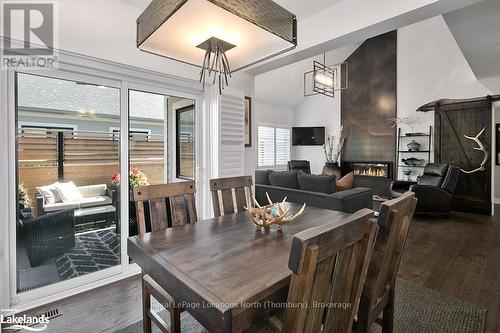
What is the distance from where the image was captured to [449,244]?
11.6 ft

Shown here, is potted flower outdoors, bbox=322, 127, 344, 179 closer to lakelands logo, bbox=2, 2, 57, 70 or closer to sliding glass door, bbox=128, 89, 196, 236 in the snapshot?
sliding glass door, bbox=128, 89, 196, 236

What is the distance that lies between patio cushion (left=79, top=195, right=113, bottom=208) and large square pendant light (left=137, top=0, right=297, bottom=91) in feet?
5.54

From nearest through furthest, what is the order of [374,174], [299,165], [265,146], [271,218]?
[271,218] → [374,174] → [299,165] → [265,146]

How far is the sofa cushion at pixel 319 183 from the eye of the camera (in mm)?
3893

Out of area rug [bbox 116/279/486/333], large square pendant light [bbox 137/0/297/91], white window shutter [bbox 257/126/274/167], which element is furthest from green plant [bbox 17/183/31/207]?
white window shutter [bbox 257/126/274/167]

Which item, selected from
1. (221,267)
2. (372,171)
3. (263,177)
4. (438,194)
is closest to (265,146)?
(372,171)

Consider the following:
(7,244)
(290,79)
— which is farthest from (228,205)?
(290,79)

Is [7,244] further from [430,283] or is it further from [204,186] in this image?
[430,283]

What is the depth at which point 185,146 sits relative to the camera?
3.27 meters

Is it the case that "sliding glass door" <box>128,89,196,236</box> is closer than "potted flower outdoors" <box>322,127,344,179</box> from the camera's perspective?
Yes

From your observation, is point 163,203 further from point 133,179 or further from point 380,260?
point 380,260

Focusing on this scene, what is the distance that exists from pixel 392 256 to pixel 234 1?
1548mm

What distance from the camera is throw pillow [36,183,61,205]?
2246 mm

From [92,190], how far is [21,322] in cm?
113
